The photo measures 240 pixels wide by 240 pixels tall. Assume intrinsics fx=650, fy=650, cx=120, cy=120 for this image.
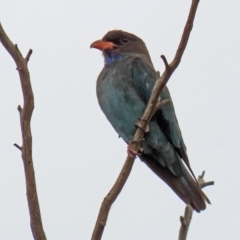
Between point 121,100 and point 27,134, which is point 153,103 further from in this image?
point 121,100

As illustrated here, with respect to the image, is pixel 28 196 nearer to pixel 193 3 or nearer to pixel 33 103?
pixel 33 103

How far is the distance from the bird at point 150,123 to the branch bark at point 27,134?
2657 mm

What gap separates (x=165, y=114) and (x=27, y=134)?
297cm

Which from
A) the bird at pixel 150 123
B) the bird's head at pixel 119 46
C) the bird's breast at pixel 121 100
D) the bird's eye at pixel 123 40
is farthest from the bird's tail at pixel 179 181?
the bird's eye at pixel 123 40

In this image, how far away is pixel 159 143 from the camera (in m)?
5.75

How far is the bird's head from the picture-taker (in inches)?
258

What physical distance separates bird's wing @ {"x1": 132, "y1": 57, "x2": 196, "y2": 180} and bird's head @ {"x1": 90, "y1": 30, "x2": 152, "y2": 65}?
1.83 feet

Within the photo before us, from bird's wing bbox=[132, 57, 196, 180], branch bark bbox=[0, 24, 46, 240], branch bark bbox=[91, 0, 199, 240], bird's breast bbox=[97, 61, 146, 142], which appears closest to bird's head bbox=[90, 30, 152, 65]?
bird's breast bbox=[97, 61, 146, 142]

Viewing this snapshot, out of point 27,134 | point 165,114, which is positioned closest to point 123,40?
point 165,114

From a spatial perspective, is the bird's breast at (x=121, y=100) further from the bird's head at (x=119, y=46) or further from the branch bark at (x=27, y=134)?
the branch bark at (x=27, y=134)

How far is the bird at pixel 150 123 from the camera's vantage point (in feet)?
18.9

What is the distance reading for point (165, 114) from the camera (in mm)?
5824

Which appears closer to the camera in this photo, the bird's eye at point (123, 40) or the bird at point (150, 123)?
the bird at point (150, 123)

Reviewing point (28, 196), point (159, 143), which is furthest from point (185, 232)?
point (159, 143)
